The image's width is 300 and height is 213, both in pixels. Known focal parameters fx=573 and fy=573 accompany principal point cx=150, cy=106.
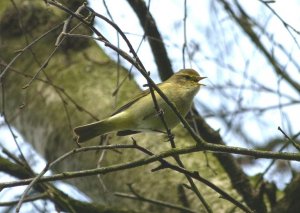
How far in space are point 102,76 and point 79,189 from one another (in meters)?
0.87

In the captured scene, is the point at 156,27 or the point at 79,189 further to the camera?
the point at 79,189

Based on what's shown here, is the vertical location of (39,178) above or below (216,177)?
below

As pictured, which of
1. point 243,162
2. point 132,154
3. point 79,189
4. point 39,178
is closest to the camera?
point 39,178

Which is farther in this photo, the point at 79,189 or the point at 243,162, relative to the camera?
the point at 243,162

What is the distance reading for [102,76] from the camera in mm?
4375

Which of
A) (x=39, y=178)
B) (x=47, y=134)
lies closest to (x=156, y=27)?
(x=47, y=134)

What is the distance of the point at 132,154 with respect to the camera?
3803mm

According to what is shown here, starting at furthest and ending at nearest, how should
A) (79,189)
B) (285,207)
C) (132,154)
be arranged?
(79,189)
(132,154)
(285,207)

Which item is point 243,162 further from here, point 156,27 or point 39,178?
point 39,178

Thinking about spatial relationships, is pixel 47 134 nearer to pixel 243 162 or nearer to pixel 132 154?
pixel 132 154

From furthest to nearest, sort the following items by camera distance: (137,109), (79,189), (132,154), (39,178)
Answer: (79,189)
(132,154)
(137,109)
(39,178)

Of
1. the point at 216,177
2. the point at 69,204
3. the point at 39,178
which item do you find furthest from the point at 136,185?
the point at 39,178

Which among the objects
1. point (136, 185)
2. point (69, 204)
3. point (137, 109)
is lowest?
point (69, 204)

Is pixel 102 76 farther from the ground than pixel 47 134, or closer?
farther from the ground
